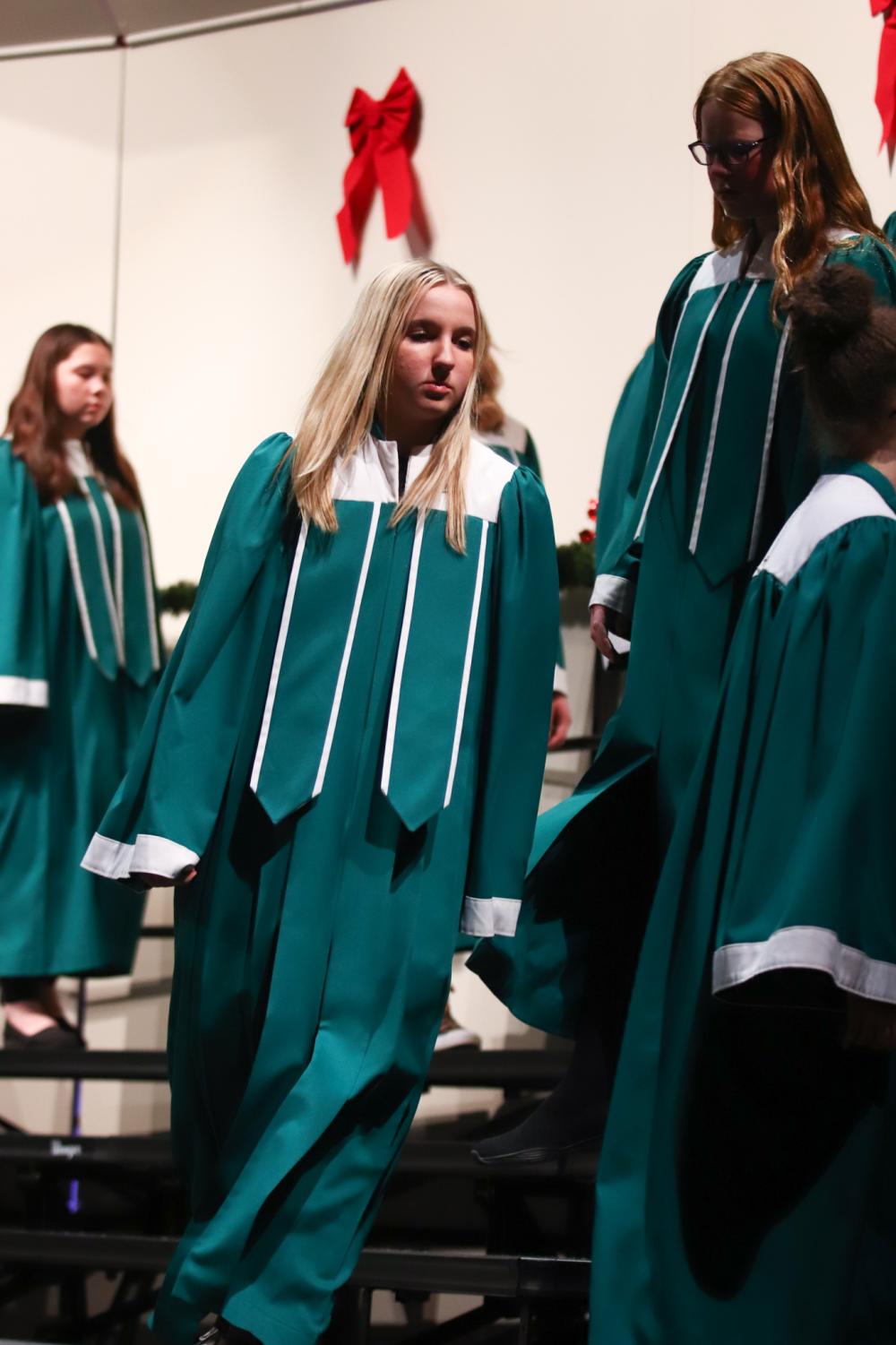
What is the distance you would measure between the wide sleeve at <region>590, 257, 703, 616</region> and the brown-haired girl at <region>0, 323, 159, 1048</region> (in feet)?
6.25

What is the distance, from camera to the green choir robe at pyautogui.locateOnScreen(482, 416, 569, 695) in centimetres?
435

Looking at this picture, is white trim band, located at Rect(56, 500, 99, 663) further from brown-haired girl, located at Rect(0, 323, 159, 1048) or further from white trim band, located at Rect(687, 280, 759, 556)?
white trim band, located at Rect(687, 280, 759, 556)

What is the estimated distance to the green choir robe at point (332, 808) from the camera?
2367 millimetres

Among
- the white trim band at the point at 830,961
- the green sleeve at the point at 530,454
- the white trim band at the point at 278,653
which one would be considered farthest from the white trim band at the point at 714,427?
the green sleeve at the point at 530,454

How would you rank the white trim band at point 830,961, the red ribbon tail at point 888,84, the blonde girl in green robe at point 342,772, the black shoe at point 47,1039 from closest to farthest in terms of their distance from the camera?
the white trim band at point 830,961 < the blonde girl in green robe at point 342,772 < the red ribbon tail at point 888,84 < the black shoe at point 47,1039

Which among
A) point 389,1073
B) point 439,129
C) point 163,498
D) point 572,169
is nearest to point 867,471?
point 389,1073

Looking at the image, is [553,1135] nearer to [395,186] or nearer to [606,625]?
[606,625]

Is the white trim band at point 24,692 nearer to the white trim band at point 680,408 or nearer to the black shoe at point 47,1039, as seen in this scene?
the black shoe at point 47,1039

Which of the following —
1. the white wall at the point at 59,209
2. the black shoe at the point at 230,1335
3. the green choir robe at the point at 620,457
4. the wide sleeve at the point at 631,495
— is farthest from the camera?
the white wall at the point at 59,209

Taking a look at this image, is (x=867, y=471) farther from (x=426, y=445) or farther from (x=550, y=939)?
(x=550, y=939)

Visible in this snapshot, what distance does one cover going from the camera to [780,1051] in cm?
218

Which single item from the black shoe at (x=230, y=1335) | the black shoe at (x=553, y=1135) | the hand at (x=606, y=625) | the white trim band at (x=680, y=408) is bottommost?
the black shoe at (x=230, y=1335)

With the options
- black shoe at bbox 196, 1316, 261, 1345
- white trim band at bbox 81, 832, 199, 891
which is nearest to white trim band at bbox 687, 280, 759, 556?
white trim band at bbox 81, 832, 199, 891

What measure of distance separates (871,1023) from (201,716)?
1089 mm
